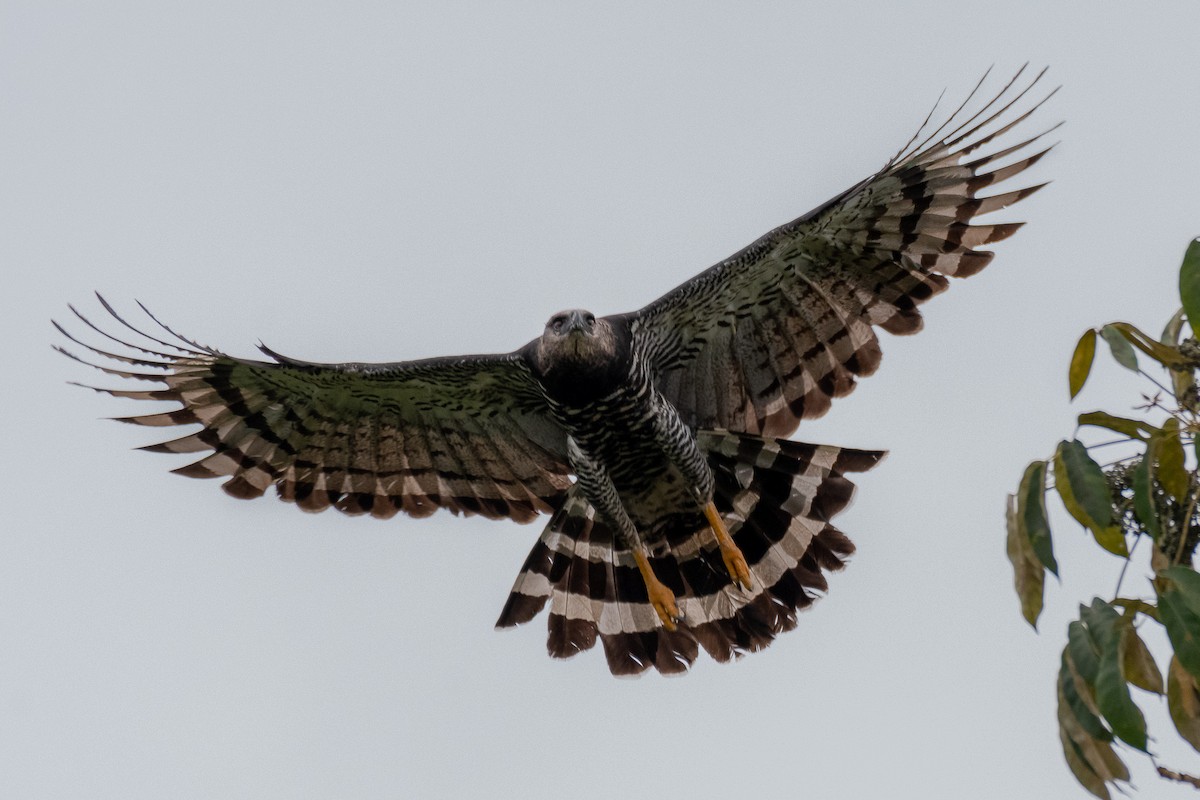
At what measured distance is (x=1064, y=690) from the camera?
437 cm

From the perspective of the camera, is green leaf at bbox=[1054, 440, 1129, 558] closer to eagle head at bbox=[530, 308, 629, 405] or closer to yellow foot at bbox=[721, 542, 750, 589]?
eagle head at bbox=[530, 308, 629, 405]

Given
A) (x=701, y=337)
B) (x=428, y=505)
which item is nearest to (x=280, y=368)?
(x=428, y=505)

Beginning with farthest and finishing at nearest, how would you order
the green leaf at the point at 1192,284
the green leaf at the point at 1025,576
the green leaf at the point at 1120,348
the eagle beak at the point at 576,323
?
the eagle beak at the point at 576,323
the green leaf at the point at 1025,576
the green leaf at the point at 1120,348
the green leaf at the point at 1192,284

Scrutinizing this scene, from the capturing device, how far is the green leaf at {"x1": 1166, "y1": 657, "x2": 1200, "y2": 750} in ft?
14.3

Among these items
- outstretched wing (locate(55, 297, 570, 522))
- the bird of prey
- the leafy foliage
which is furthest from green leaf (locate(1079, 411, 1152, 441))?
outstretched wing (locate(55, 297, 570, 522))

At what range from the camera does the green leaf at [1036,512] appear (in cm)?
443

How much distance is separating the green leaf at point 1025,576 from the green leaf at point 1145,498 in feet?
1.17

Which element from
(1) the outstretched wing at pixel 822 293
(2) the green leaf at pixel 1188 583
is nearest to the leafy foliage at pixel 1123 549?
(2) the green leaf at pixel 1188 583

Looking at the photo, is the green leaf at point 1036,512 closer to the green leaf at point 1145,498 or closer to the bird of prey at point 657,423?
the green leaf at point 1145,498

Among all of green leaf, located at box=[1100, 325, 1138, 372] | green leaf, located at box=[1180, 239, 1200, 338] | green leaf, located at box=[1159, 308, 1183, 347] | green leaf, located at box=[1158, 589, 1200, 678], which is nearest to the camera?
green leaf, located at box=[1158, 589, 1200, 678]

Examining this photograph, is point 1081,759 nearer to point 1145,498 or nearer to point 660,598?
point 1145,498

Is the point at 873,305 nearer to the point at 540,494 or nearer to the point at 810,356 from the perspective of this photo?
the point at 810,356

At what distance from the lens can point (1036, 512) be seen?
4.48 m

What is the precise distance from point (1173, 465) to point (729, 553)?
4.40 meters
